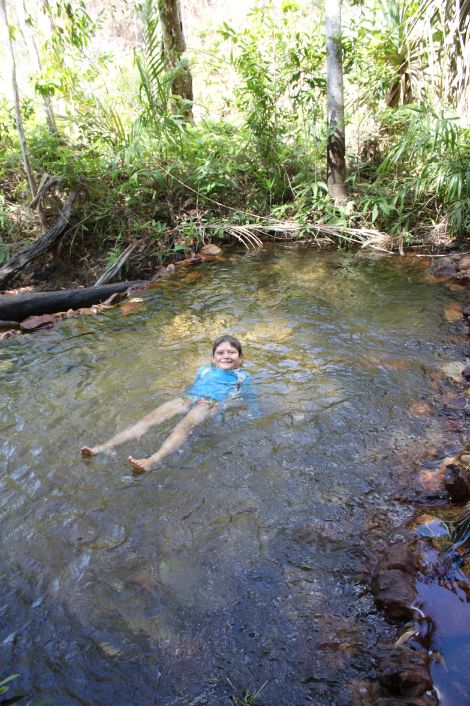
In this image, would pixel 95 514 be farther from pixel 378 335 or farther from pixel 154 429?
pixel 378 335

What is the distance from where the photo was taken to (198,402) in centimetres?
365

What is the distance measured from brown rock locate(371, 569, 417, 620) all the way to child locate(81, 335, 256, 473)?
58.9 inches

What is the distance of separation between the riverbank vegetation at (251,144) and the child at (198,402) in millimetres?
3563

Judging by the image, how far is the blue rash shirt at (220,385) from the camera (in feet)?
12.2

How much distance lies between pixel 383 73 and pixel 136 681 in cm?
824

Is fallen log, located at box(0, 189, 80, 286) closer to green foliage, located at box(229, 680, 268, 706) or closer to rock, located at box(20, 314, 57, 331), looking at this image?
rock, located at box(20, 314, 57, 331)

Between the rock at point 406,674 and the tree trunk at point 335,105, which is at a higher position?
the tree trunk at point 335,105

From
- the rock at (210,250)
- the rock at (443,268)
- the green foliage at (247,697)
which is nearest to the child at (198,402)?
the green foliage at (247,697)

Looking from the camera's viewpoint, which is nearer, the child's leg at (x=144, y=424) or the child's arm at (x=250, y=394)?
the child's leg at (x=144, y=424)

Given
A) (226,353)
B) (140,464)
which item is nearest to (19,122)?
(226,353)

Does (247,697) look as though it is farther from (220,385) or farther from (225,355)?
(225,355)

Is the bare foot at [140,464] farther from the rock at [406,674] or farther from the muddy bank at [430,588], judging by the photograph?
the rock at [406,674]

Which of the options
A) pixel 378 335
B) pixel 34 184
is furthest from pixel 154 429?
pixel 34 184

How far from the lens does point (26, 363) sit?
4.54 m
